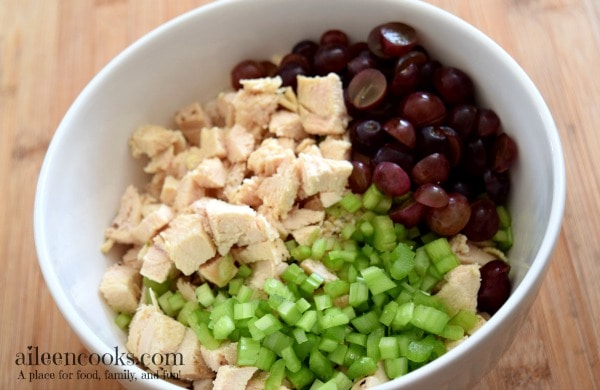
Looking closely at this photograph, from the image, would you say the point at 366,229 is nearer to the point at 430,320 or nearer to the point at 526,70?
the point at 430,320

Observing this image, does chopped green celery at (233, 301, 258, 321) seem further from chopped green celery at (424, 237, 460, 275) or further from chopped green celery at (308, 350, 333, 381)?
chopped green celery at (424, 237, 460, 275)

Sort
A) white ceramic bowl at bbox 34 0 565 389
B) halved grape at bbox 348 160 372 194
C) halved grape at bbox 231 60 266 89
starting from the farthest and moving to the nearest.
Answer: halved grape at bbox 231 60 266 89 < halved grape at bbox 348 160 372 194 < white ceramic bowl at bbox 34 0 565 389

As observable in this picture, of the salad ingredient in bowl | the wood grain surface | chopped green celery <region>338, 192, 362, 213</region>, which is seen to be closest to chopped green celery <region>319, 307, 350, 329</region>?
the salad ingredient in bowl

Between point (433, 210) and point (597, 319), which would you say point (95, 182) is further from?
point (597, 319)

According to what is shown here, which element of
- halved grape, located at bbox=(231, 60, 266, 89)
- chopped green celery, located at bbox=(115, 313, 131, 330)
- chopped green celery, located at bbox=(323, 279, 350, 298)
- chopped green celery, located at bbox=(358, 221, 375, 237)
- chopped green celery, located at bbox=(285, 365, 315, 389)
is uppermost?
halved grape, located at bbox=(231, 60, 266, 89)

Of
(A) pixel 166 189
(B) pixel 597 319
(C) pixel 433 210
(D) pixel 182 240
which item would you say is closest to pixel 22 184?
(A) pixel 166 189

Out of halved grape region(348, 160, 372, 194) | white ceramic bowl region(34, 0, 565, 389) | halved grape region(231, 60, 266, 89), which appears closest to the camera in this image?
white ceramic bowl region(34, 0, 565, 389)
